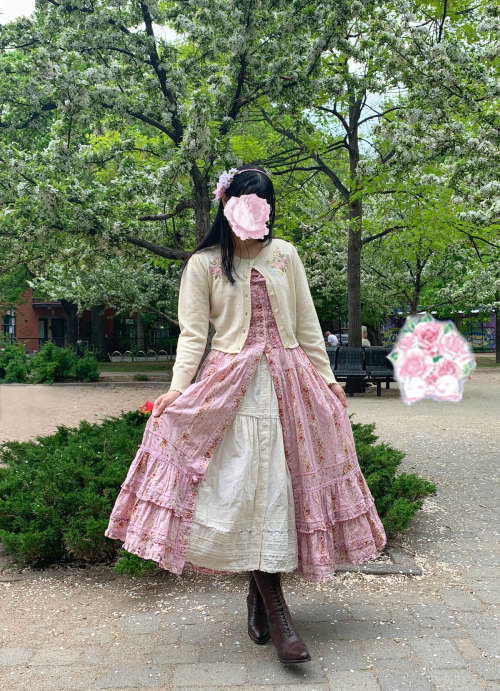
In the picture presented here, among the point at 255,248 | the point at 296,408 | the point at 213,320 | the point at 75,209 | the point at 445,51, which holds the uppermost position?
the point at 445,51

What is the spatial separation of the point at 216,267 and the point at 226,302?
166mm

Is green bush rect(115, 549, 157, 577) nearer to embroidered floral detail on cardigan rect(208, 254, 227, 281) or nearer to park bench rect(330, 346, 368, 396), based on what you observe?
embroidered floral detail on cardigan rect(208, 254, 227, 281)

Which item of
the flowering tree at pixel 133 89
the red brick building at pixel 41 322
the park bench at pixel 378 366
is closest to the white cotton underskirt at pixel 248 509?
the flowering tree at pixel 133 89

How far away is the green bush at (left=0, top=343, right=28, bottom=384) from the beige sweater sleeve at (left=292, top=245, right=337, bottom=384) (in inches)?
585

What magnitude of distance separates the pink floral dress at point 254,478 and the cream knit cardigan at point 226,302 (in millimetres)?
48

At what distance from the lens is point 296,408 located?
2838 millimetres

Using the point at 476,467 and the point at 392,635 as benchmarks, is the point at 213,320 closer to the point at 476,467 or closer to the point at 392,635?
the point at 392,635

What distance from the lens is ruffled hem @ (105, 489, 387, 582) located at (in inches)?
106

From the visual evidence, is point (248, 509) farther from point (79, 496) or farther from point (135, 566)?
point (79, 496)

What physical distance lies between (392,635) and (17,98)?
7935 mm

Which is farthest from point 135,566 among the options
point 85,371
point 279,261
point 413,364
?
point 85,371

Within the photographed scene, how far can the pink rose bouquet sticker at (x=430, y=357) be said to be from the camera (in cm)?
255

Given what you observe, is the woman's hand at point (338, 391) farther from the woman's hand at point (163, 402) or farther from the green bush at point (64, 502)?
the green bush at point (64, 502)

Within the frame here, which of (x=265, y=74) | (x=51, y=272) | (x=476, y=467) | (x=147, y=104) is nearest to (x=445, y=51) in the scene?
(x=265, y=74)
